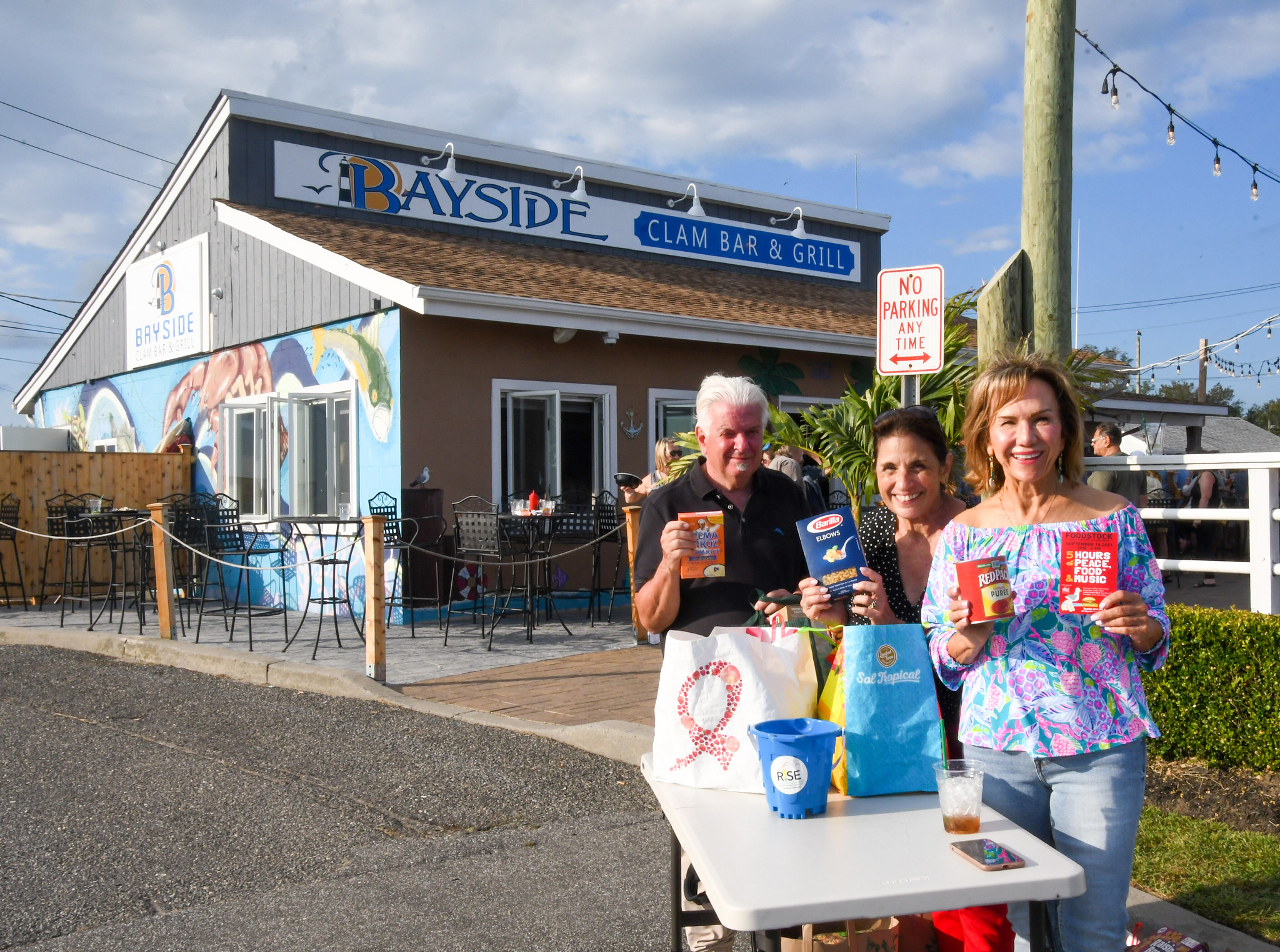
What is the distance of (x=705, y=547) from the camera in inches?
116

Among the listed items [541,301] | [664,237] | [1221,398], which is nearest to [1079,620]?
[541,301]

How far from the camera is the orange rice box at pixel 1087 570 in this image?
2268 millimetres

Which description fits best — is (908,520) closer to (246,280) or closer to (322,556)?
(322,556)

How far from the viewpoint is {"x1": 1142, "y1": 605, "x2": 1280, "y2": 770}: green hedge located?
4652 mm

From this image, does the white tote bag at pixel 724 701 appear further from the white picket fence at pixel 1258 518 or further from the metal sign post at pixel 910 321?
the white picket fence at pixel 1258 518

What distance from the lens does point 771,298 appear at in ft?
49.6

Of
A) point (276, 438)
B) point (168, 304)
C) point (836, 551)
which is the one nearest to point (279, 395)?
point (276, 438)

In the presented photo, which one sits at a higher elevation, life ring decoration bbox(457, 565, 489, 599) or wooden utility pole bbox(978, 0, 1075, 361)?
wooden utility pole bbox(978, 0, 1075, 361)

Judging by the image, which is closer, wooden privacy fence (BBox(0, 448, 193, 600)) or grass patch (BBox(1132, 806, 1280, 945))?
grass patch (BBox(1132, 806, 1280, 945))

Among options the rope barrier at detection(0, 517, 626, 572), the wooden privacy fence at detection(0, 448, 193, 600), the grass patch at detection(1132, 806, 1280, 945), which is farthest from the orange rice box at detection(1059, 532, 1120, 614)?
the wooden privacy fence at detection(0, 448, 193, 600)

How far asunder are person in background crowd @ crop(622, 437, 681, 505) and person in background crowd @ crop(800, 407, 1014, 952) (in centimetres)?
561

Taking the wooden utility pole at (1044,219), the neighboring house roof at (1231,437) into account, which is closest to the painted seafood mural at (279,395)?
the wooden utility pole at (1044,219)

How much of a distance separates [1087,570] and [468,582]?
9.36m

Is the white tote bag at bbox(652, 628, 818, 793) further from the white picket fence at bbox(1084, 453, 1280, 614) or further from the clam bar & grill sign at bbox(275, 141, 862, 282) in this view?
the clam bar & grill sign at bbox(275, 141, 862, 282)
